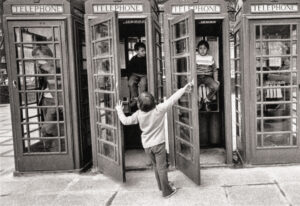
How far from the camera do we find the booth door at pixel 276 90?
187 inches

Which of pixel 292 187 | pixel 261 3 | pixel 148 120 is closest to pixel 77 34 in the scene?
pixel 148 120

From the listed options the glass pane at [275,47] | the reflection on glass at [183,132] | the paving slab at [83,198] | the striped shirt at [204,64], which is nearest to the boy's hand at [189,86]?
the reflection on glass at [183,132]

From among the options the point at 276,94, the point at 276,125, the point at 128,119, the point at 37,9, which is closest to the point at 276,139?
the point at 276,125

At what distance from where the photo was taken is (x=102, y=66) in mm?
4730

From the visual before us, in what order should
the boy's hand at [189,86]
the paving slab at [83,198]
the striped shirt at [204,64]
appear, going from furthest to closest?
the striped shirt at [204,64]
the boy's hand at [189,86]
the paving slab at [83,198]

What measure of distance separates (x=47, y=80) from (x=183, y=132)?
7.68 ft

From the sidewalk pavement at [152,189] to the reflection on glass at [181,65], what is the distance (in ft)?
5.25

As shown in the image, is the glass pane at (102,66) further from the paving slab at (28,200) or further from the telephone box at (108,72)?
the paving slab at (28,200)

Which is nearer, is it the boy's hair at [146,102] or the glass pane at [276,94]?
the boy's hair at [146,102]

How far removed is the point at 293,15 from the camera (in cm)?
470

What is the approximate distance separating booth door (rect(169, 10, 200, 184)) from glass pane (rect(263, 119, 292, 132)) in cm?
138

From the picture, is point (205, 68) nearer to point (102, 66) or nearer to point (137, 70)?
point (137, 70)

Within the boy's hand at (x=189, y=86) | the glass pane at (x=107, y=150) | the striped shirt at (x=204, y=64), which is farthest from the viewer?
the striped shirt at (x=204, y=64)

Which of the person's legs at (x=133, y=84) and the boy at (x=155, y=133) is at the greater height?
the person's legs at (x=133, y=84)
